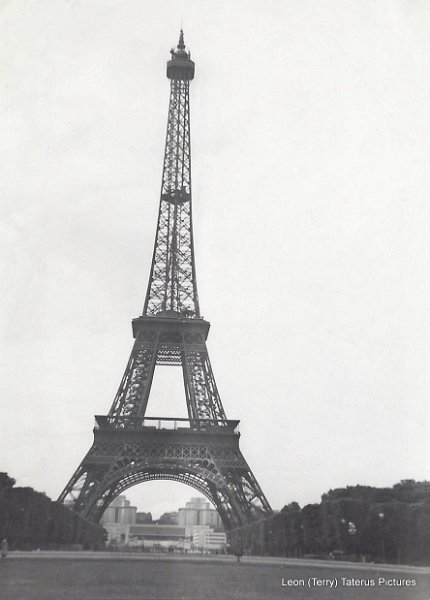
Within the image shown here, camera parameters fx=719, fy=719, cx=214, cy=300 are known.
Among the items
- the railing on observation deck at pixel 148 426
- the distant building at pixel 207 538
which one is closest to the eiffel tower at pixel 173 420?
the railing on observation deck at pixel 148 426

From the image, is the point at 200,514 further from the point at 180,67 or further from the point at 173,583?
the point at 173,583

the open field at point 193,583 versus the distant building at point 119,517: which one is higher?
the distant building at point 119,517

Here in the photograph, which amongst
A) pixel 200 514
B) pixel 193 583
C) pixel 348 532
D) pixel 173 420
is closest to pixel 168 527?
pixel 200 514

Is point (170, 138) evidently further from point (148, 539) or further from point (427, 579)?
point (148, 539)

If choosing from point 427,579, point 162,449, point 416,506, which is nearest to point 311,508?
point 416,506

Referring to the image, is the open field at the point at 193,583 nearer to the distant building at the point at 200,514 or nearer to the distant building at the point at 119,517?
the distant building at the point at 119,517

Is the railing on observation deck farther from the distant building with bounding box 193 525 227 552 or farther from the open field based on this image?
the distant building with bounding box 193 525 227 552
